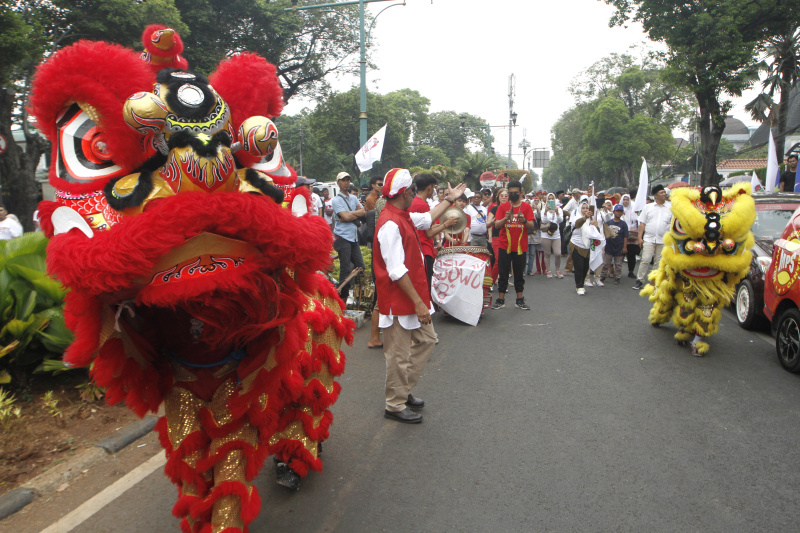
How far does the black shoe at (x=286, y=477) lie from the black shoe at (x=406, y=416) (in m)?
1.23

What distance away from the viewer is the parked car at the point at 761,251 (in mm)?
7242

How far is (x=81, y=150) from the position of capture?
7.40ft

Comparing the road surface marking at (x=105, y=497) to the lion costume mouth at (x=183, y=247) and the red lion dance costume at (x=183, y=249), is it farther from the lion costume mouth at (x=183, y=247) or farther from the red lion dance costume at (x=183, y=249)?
the lion costume mouth at (x=183, y=247)

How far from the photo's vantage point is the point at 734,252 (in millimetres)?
6012

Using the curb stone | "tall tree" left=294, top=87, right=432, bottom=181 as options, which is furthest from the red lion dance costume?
"tall tree" left=294, top=87, right=432, bottom=181

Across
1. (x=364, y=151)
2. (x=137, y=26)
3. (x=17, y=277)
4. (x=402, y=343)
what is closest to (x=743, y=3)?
(x=364, y=151)

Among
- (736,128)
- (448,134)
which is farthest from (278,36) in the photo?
(736,128)

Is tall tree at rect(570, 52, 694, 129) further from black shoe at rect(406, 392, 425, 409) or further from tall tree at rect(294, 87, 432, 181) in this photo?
black shoe at rect(406, 392, 425, 409)

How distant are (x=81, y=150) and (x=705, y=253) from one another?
6.00m

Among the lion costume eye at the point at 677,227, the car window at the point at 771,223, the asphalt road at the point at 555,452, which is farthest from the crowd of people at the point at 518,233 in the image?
the lion costume eye at the point at 677,227

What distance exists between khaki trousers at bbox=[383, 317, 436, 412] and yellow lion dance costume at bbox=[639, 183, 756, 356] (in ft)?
11.2

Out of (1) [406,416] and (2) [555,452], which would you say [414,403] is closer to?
Result: (1) [406,416]

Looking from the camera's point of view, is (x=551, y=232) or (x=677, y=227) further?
(x=551, y=232)

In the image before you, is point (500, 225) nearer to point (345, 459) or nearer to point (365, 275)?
point (365, 275)
